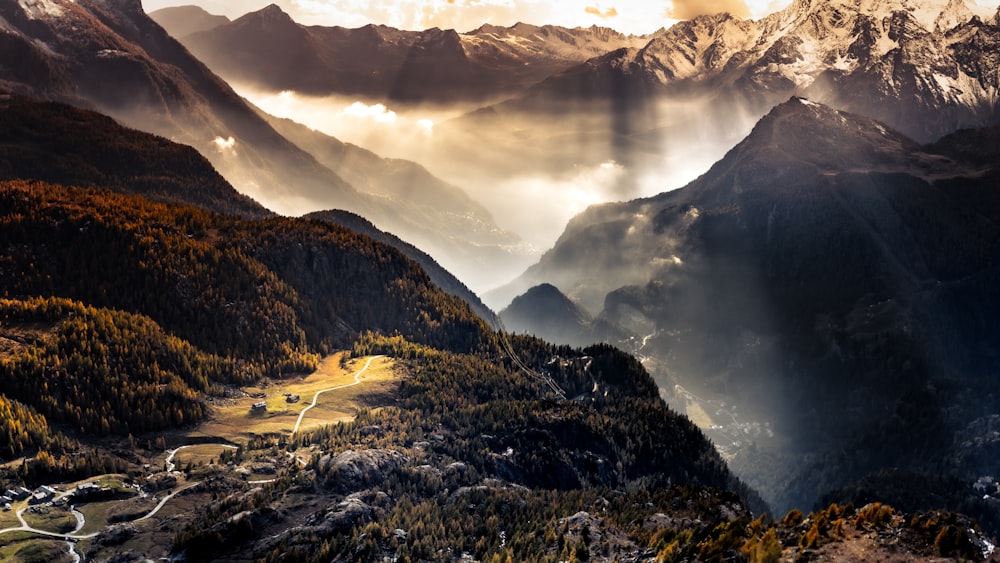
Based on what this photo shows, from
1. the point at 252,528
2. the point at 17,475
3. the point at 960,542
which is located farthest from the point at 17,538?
the point at 960,542

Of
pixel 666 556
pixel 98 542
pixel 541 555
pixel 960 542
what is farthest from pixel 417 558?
pixel 960 542

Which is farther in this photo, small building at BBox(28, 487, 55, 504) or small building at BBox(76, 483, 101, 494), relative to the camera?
small building at BBox(76, 483, 101, 494)

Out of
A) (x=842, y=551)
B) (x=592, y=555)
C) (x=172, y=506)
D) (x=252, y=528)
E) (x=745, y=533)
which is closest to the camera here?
(x=842, y=551)

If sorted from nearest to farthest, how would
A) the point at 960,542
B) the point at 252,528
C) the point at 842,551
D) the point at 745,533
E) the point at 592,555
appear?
the point at 960,542 → the point at 842,551 → the point at 745,533 → the point at 592,555 → the point at 252,528

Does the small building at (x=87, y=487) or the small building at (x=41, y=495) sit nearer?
the small building at (x=41, y=495)

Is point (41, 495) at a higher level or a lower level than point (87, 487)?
lower

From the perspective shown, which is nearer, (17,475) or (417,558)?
(417,558)

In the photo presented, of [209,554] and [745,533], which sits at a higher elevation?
[745,533]

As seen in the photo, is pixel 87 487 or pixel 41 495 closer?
pixel 41 495

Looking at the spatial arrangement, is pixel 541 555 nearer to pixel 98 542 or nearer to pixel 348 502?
pixel 348 502
